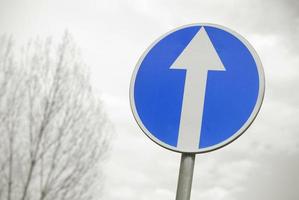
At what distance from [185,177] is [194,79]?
1.34ft

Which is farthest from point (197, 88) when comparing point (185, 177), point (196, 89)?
point (185, 177)

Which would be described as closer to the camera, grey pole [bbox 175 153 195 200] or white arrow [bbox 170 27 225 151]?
grey pole [bbox 175 153 195 200]

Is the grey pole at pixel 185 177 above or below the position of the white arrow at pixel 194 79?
below

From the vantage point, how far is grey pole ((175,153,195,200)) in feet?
3.77

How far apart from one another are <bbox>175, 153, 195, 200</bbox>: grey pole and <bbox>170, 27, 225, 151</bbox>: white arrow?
0.05 m

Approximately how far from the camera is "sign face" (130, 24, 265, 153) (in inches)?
51.6

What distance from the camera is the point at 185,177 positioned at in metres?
1.18

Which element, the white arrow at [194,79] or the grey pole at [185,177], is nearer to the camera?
the grey pole at [185,177]

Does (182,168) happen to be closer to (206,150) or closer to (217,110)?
(206,150)

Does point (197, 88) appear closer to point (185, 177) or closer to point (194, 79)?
point (194, 79)

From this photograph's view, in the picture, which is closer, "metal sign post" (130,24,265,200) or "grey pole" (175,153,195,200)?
"grey pole" (175,153,195,200)

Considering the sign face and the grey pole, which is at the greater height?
the sign face

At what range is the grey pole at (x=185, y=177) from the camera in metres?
1.15

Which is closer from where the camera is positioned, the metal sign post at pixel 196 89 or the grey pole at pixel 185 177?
the grey pole at pixel 185 177
